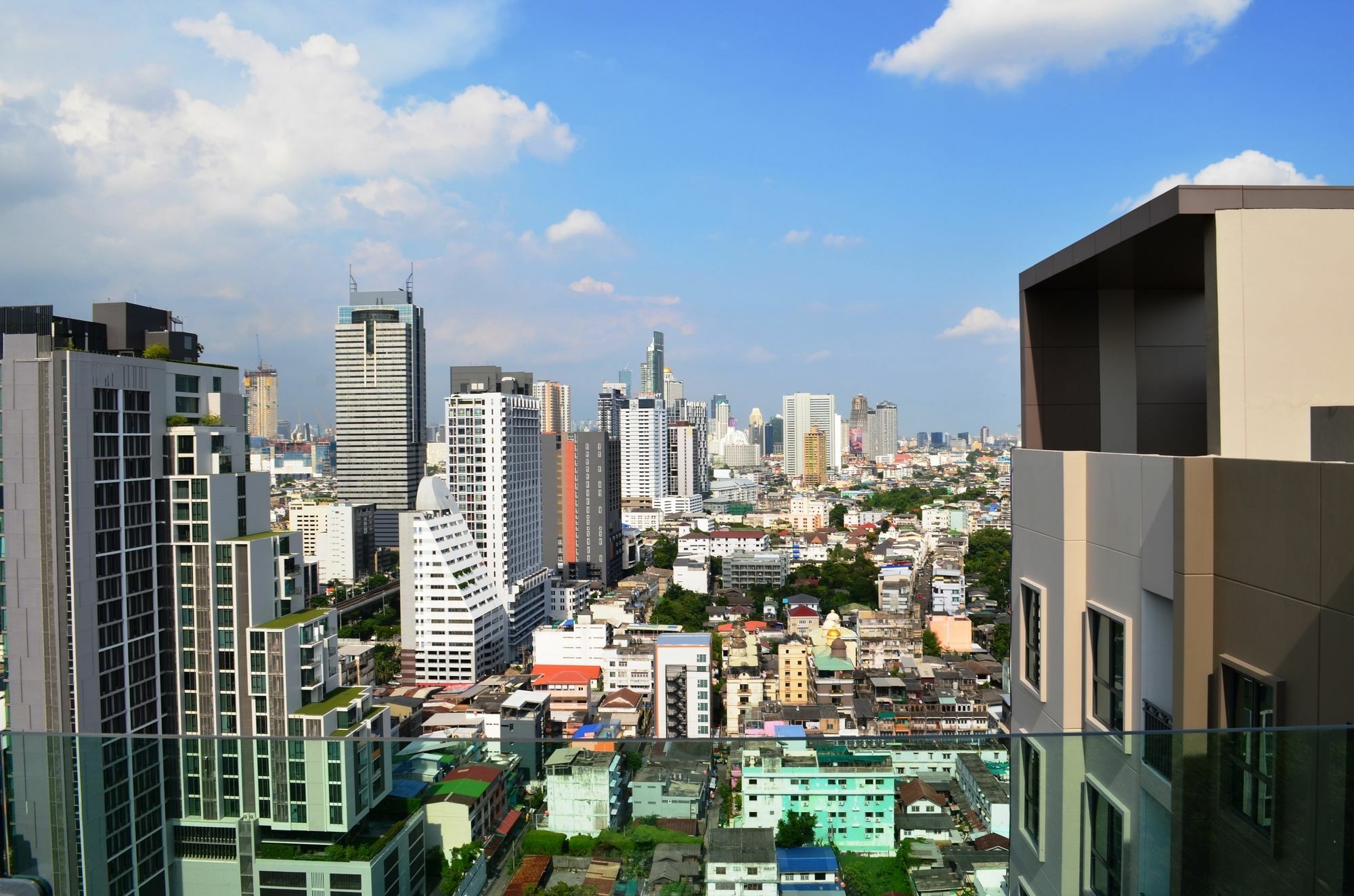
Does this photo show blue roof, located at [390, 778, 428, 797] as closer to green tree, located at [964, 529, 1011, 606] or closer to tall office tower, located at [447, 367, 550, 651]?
tall office tower, located at [447, 367, 550, 651]

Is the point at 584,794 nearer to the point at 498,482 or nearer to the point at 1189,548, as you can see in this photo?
the point at 1189,548

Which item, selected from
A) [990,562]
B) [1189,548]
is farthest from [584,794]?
[990,562]

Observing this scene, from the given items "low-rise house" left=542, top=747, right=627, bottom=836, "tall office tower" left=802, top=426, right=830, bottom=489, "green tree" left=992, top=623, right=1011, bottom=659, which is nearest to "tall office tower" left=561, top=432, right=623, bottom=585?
"green tree" left=992, top=623, right=1011, bottom=659

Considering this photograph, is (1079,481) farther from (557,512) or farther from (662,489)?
(662,489)

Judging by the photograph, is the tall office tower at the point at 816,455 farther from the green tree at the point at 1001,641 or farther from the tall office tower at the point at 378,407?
the green tree at the point at 1001,641

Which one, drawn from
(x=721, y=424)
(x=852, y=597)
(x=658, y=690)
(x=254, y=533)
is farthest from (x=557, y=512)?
(x=721, y=424)

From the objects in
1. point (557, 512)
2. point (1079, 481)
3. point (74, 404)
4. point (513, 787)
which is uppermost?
point (74, 404)
